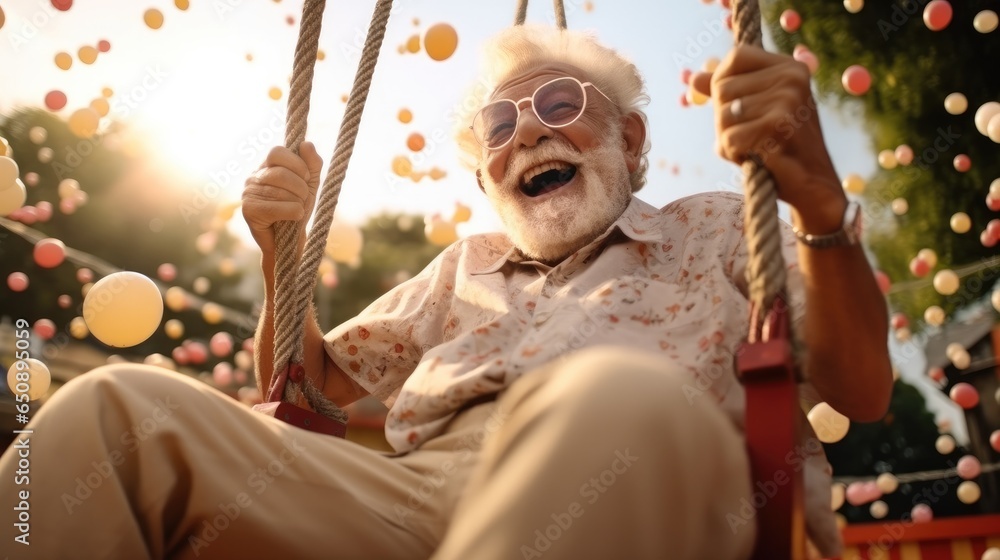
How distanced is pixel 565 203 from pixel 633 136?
16.3 inches

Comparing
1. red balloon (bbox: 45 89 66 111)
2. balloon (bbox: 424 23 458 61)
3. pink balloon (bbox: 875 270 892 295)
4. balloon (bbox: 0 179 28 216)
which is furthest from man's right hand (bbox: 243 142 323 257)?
red balloon (bbox: 45 89 66 111)

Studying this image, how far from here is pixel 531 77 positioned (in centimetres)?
199

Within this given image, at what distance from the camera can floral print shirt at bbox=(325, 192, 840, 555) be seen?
134cm

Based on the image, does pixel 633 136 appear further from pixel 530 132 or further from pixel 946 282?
pixel 946 282

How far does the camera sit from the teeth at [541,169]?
186 centimetres

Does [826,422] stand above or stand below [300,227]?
below

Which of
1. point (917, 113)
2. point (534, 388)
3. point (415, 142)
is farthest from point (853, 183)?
point (917, 113)

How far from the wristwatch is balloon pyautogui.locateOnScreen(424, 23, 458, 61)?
1.93m

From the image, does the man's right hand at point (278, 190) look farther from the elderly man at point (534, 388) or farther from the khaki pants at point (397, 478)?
the khaki pants at point (397, 478)

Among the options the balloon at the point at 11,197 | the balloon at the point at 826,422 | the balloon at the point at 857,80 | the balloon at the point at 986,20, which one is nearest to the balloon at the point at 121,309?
the balloon at the point at 11,197

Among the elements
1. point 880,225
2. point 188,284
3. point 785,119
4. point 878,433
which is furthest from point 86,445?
point 188,284

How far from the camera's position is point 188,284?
13.7m

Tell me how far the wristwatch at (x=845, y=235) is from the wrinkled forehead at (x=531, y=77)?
0.92 metres

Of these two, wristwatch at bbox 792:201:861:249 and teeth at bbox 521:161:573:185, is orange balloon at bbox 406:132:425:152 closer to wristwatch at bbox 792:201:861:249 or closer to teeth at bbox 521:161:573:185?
teeth at bbox 521:161:573:185
